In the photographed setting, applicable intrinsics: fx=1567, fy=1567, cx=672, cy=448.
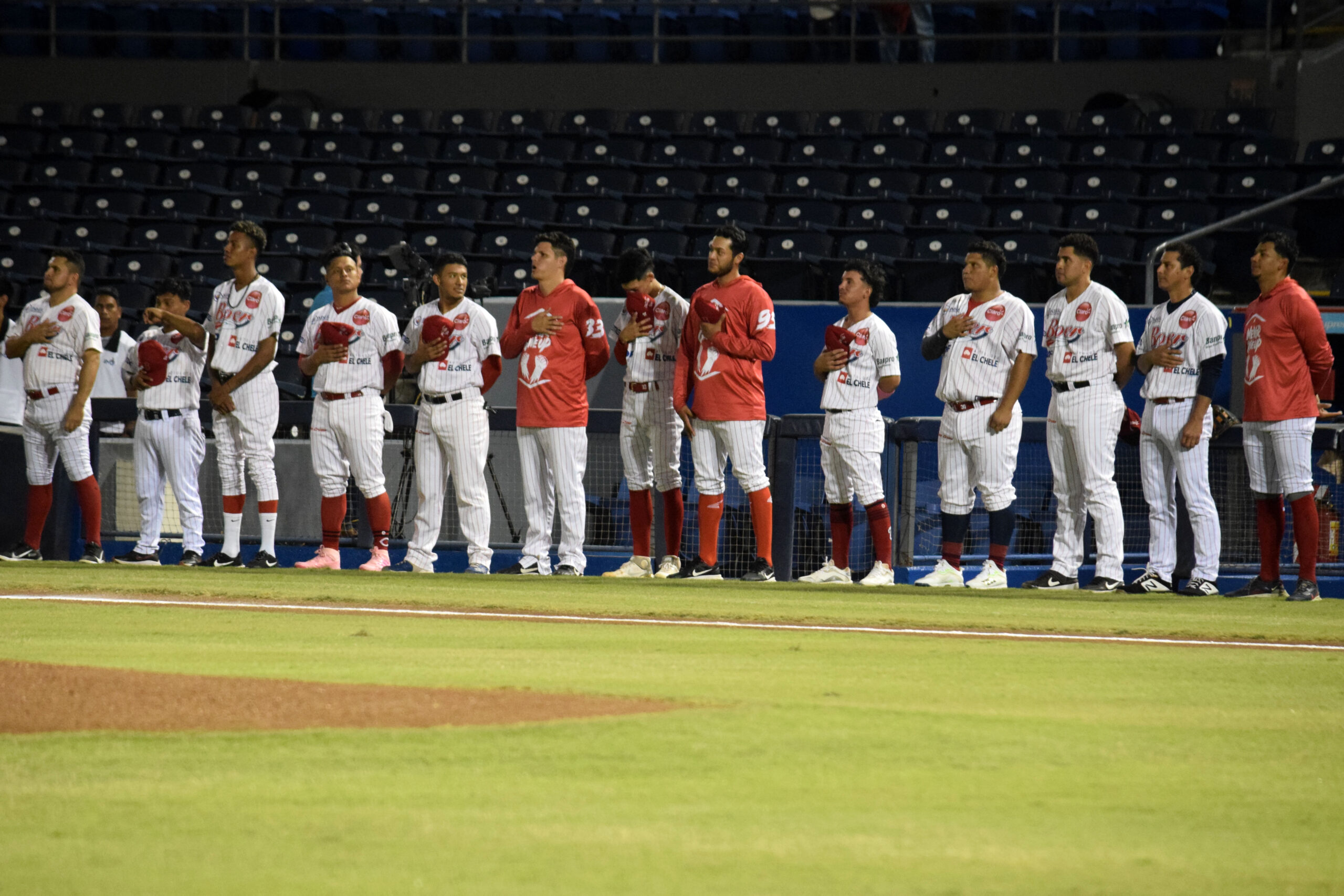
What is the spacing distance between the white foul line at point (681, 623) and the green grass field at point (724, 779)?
28 cm

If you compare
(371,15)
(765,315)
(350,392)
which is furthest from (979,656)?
(371,15)

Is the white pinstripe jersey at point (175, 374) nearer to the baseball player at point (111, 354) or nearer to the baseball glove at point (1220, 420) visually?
the baseball player at point (111, 354)

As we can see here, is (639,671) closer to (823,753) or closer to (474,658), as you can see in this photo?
(474,658)

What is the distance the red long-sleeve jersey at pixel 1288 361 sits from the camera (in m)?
7.08

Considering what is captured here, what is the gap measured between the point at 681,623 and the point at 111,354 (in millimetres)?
6182

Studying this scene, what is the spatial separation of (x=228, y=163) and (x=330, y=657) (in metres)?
12.7

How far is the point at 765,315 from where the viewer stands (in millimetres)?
7668

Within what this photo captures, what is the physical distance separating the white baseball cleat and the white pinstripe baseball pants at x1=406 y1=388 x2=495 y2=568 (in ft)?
2.96

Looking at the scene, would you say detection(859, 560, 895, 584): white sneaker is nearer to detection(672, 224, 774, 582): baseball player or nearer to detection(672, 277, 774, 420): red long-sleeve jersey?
detection(672, 224, 774, 582): baseball player

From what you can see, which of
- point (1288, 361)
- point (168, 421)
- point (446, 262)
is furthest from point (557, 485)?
point (1288, 361)

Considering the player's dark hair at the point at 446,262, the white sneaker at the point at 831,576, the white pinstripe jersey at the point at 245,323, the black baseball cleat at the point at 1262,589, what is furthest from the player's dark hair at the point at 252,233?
the black baseball cleat at the point at 1262,589

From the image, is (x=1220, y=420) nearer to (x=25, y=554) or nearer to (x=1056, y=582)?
(x=1056, y=582)

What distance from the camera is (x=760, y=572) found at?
7.78 meters

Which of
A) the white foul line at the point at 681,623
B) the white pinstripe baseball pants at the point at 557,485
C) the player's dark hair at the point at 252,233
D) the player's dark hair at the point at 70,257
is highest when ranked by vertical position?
the player's dark hair at the point at 252,233
